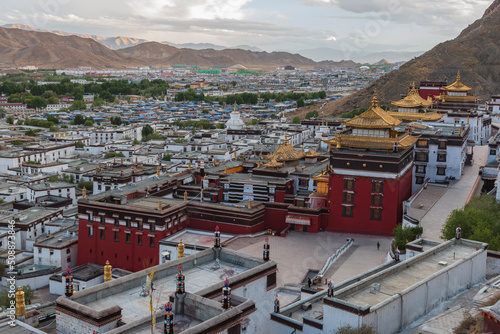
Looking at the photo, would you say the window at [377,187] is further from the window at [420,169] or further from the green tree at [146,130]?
the green tree at [146,130]

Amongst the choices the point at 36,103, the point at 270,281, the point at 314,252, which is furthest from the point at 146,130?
the point at 270,281

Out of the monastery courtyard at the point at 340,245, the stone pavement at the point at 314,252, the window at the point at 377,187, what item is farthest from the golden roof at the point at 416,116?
the stone pavement at the point at 314,252

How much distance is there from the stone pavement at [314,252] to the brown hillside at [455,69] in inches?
2998

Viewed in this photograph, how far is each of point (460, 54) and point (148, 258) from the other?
97591 mm

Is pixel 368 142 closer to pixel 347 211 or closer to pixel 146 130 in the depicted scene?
pixel 347 211

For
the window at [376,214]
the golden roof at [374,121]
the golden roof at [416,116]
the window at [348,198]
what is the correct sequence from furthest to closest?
the golden roof at [416,116] < the window at [348,198] < the golden roof at [374,121] < the window at [376,214]

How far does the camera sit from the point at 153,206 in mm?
34062

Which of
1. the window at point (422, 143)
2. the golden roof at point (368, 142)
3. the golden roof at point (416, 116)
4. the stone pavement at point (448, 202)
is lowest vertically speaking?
the stone pavement at point (448, 202)

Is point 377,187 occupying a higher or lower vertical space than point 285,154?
lower

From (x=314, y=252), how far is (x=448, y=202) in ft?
30.9

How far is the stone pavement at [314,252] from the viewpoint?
1110 inches

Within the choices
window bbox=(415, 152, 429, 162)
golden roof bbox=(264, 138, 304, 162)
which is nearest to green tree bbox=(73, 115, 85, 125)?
golden roof bbox=(264, 138, 304, 162)

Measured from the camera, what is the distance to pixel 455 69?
110m

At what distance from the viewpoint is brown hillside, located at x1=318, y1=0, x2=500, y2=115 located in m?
107
